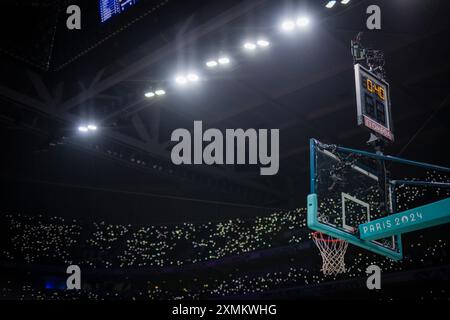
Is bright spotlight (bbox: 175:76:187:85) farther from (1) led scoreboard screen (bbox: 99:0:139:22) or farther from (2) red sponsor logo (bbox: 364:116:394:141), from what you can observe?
(2) red sponsor logo (bbox: 364:116:394:141)

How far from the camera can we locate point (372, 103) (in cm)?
586

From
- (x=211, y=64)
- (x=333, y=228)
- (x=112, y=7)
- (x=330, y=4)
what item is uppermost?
(x=211, y=64)

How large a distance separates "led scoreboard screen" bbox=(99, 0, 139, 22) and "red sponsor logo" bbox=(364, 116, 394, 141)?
268 cm

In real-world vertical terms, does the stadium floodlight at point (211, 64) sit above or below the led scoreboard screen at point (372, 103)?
above

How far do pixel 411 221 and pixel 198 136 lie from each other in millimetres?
7073

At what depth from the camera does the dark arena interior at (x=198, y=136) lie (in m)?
5.49

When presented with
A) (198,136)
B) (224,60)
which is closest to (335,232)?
(224,60)

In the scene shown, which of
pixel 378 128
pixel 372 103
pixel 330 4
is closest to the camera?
pixel 330 4

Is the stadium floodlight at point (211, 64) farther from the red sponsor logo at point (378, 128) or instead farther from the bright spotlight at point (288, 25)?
the red sponsor logo at point (378, 128)

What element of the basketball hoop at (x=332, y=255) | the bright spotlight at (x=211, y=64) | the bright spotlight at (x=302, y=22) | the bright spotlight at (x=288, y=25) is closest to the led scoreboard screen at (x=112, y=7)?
the bright spotlight at (x=288, y=25)

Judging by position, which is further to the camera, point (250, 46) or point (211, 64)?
point (211, 64)

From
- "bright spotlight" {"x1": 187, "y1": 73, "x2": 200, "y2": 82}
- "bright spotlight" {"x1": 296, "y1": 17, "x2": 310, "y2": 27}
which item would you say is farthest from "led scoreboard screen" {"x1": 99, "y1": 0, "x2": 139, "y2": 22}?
"bright spotlight" {"x1": 187, "y1": 73, "x2": 200, "y2": 82}

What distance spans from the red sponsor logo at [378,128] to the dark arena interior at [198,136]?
0.08m

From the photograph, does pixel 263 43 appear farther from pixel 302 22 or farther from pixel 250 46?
pixel 302 22
